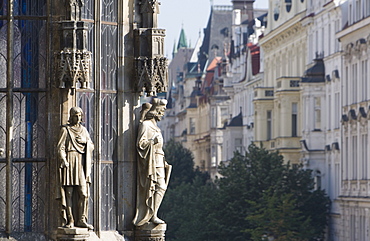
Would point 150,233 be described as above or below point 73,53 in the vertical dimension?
below

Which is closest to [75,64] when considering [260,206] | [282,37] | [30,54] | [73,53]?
[73,53]

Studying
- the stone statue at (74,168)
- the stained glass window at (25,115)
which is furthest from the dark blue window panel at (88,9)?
the stone statue at (74,168)

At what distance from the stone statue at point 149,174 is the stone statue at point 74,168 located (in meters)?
0.82

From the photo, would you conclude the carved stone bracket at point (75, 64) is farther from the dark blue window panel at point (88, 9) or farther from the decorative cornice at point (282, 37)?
the decorative cornice at point (282, 37)

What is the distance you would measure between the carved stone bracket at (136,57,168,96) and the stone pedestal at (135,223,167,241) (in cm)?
149

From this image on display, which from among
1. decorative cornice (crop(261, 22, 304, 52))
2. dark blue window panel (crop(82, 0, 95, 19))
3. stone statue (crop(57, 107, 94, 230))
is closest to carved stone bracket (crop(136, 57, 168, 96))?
dark blue window panel (crop(82, 0, 95, 19))

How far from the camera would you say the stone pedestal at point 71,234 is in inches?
624

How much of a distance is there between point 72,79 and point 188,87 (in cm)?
17633

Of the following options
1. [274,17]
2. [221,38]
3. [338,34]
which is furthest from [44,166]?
[221,38]

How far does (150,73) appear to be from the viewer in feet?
54.6

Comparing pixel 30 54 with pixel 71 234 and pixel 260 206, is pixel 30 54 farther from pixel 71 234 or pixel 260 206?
pixel 260 206

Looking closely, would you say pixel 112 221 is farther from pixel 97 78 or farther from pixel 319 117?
pixel 319 117

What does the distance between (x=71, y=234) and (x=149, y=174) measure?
1.25 metres

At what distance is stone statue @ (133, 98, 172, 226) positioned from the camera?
653 inches
